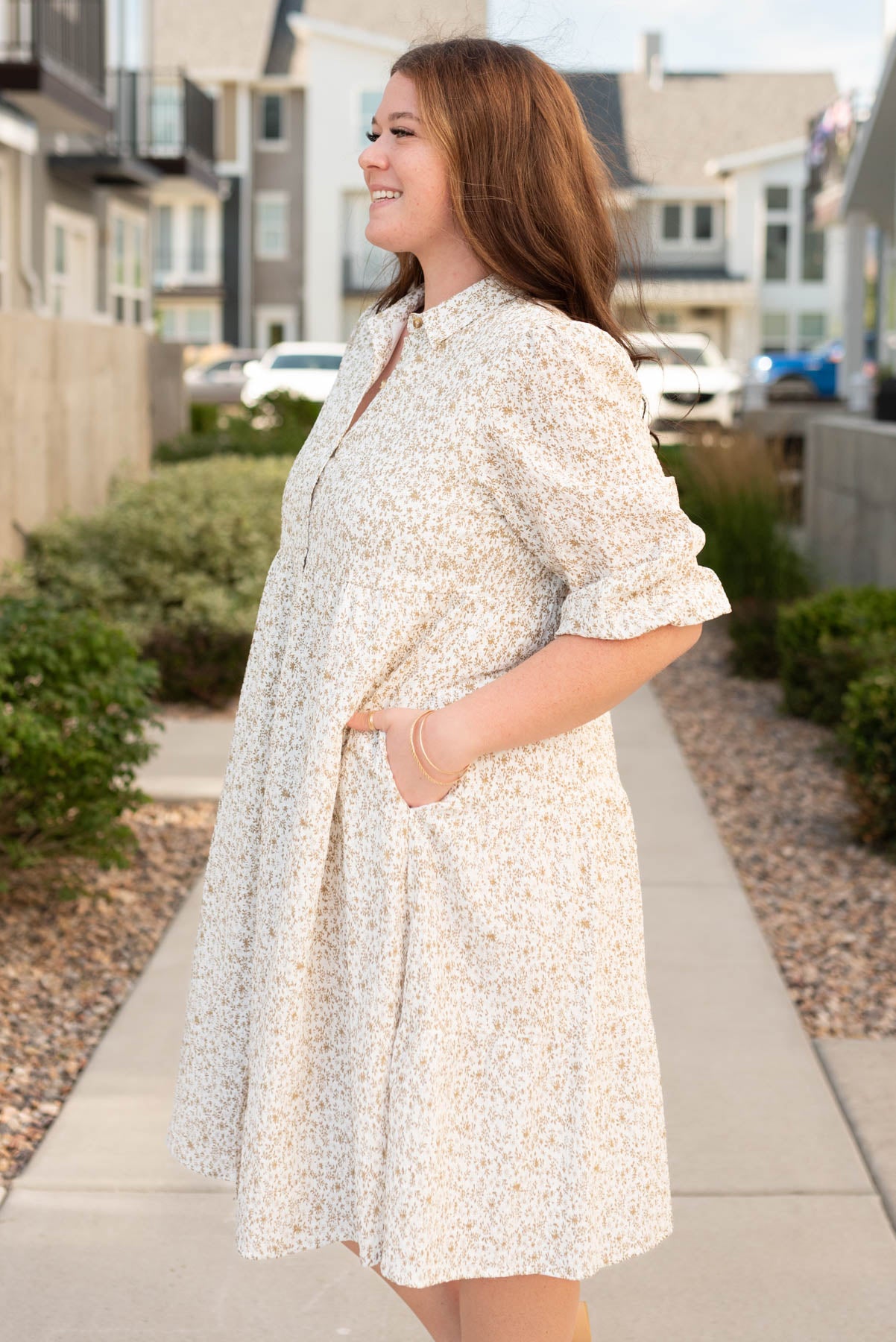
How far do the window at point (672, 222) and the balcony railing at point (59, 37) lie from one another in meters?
30.1

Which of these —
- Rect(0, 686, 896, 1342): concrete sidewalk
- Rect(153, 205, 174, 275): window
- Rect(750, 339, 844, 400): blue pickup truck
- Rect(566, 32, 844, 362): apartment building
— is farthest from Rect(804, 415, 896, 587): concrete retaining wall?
Rect(153, 205, 174, 275): window

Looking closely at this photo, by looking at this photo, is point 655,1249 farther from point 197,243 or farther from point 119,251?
point 197,243

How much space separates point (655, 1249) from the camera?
9.00 ft

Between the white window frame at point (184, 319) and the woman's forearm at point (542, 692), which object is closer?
the woman's forearm at point (542, 692)

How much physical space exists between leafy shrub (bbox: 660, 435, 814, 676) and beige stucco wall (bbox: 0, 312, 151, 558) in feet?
11.1

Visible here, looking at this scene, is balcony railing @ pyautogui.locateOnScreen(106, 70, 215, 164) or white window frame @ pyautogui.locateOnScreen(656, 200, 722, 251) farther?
white window frame @ pyautogui.locateOnScreen(656, 200, 722, 251)

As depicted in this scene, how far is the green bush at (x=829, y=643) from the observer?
650 centimetres

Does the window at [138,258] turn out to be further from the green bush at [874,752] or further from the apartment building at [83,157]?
the green bush at [874,752]

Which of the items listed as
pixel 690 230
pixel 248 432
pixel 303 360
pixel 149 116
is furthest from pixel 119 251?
pixel 690 230

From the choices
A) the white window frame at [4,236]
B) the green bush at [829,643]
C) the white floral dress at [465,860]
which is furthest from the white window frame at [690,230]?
the white floral dress at [465,860]

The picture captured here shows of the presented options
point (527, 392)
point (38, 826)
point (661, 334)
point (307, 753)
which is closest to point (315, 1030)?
point (307, 753)

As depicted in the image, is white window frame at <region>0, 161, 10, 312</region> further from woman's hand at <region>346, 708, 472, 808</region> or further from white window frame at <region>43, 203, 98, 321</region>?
woman's hand at <region>346, 708, 472, 808</region>

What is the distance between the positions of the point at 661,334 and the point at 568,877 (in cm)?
69

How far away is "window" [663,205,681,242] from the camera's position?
43719 mm
